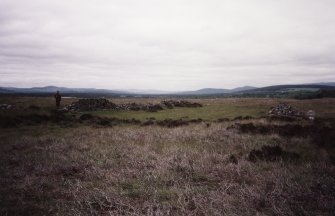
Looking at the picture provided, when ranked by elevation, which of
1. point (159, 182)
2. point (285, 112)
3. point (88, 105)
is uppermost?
point (88, 105)

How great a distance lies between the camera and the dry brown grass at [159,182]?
6391 millimetres

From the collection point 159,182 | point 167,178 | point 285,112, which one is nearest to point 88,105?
point 285,112

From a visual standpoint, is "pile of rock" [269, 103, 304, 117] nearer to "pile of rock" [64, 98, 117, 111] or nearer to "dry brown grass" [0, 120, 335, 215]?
"dry brown grass" [0, 120, 335, 215]

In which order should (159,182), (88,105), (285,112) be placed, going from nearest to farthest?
1. (159,182)
2. (285,112)
3. (88,105)

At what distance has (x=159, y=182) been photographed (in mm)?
8195

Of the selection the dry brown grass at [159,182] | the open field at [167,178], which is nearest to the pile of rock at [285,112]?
the open field at [167,178]

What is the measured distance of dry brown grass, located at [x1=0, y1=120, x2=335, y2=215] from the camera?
6391mm

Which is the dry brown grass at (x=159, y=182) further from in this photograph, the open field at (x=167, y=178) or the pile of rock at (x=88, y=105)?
the pile of rock at (x=88, y=105)

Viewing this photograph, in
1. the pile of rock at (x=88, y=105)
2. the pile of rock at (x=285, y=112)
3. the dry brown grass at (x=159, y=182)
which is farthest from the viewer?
the pile of rock at (x=88, y=105)

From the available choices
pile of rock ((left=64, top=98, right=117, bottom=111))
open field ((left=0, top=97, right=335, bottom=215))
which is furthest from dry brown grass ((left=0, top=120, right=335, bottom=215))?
pile of rock ((left=64, top=98, right=117, bottom=111))

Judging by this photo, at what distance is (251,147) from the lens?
13.4 m

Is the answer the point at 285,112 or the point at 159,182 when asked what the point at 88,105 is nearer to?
the point at 285,112

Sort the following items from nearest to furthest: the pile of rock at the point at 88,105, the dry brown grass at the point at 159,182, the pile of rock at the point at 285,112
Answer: the dry brown grass at the point at 159,182 < the pile of rock at the point at 285,112 < the pile of rock at the point at 88,105

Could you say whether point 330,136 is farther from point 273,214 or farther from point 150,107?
point 150,107
